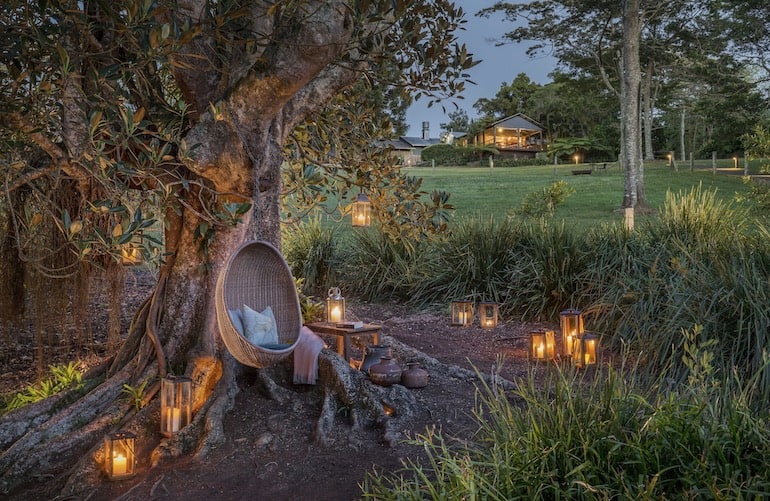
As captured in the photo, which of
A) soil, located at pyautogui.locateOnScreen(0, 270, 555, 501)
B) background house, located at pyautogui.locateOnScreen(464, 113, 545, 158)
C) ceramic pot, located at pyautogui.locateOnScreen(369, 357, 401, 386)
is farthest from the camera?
background house, located at pyautogui.locateOnScreen(464, 113, 545, 158)

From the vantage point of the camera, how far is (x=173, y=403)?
354 centimetres

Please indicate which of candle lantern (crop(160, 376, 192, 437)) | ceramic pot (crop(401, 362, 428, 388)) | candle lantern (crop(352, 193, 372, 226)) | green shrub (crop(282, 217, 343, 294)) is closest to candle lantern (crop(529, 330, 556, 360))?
ceramic pot (crop(401, 362, 428, 388))

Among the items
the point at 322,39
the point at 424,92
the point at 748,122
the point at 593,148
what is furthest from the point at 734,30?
the point at 322,39

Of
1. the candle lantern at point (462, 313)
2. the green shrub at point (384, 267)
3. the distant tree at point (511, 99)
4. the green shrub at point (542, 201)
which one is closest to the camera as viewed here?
the candle lantern at point (462, 313)

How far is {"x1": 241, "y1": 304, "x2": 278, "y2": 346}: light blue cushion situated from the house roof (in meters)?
32.2

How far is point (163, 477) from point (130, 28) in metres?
2.09

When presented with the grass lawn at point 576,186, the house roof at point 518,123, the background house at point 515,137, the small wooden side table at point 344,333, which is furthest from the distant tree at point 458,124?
the small wooden side table at point 344,333

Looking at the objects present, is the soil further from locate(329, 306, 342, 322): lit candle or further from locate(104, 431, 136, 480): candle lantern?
locate(329, 306, 342, 322): lit candle

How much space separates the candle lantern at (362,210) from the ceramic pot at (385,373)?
1494mm

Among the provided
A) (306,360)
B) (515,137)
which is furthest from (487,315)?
(515,137)

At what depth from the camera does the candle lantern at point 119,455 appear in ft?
10.6

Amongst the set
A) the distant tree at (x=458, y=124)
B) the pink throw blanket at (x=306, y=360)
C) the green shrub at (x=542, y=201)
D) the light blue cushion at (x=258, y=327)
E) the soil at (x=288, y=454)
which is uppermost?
the distant tree at (x=458, y=124)

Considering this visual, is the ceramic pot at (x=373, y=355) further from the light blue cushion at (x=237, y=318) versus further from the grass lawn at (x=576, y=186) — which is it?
the grass lawn at (x=576, y=186)

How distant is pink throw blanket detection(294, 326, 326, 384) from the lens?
4.16 m
